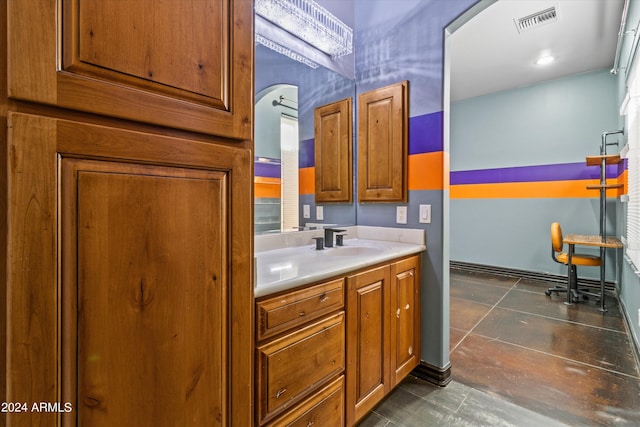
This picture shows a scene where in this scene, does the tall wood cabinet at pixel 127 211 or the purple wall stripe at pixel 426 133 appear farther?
the purple wall stripe at pixel 426 133

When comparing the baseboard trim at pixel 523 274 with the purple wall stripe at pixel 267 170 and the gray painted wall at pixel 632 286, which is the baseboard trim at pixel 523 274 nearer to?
the gray painted wall at pixel 632 286

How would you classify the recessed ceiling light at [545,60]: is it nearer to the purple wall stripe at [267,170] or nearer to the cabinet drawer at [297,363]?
the purple wall stripe at [267,170]

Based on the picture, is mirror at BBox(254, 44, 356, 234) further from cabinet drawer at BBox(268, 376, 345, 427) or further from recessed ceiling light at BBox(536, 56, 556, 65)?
recessed ceiling light at BBox(536, 56, 556, 65)

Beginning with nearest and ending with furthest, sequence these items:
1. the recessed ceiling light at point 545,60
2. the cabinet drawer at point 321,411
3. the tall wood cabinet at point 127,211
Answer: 1. the tall wood cabinet at point 127,211
2. the cabinet drawer at point 321,411
3. the recessed ceiling light at point 545,60

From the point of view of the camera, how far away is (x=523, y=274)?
4.51m

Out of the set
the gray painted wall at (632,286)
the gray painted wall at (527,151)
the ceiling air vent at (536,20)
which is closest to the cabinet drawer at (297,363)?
the gray painted wall at (632,286)

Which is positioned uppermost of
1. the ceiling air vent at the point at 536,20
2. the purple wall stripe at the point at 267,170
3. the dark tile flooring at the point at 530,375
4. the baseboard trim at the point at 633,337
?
the ceiling air vent at the point at 536,20

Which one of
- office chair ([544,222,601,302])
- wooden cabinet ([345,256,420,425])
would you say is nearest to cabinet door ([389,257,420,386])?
wooden cabinet ([345,256,420,425])

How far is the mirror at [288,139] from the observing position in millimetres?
1861

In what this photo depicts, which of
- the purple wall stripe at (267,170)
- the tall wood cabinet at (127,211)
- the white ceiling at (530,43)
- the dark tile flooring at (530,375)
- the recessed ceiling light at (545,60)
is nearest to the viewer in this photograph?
the tall wood cabinet at (127,211)

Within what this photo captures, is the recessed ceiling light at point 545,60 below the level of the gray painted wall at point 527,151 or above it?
above

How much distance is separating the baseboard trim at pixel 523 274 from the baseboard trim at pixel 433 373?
11.2ft

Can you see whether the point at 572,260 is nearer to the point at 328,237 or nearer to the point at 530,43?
the point at 530,43

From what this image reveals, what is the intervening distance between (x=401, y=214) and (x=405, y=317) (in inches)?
28.1
